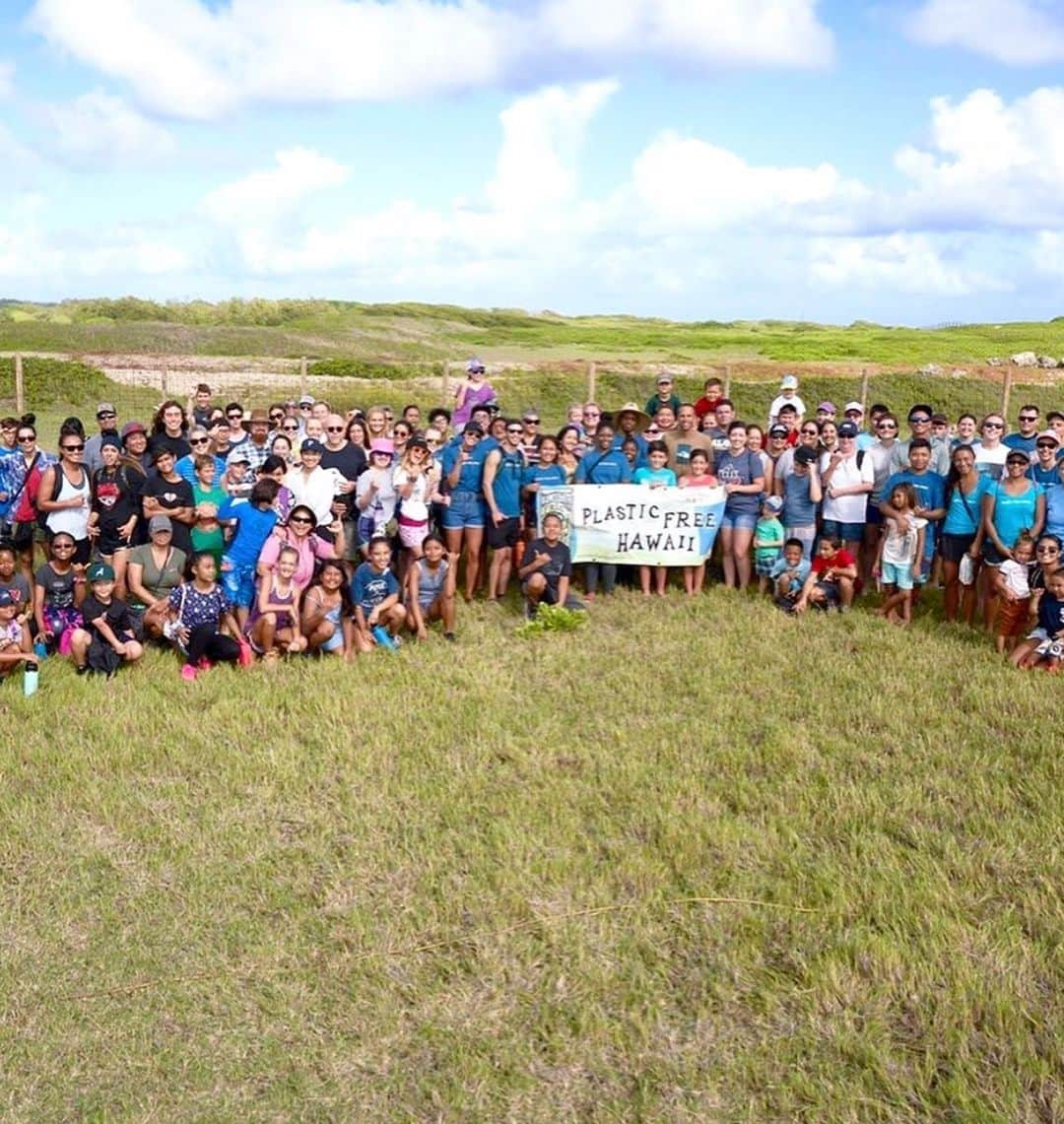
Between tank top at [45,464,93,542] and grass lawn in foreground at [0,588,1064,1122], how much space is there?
1.44 metres

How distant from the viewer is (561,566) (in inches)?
402

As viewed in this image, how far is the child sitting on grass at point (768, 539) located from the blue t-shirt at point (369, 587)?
3.99 metres

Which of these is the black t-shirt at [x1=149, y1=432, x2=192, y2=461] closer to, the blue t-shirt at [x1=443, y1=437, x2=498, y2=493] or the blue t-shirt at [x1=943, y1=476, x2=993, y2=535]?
the blue t-shirt at [x1=443, y1=437, x2=498, y2=493]

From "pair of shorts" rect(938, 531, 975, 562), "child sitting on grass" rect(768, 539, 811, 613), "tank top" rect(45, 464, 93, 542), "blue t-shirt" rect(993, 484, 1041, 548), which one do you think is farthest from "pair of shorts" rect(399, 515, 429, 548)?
"blue t-shirt" rect(993, 484, 1041, 548)

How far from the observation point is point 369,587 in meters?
9.03

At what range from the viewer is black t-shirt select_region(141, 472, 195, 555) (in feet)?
29.7

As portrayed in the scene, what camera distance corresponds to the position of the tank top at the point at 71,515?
9086 millimetres

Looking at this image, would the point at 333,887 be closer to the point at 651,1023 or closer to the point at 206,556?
the point at 651,1023

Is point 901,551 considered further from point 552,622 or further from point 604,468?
point 552,622

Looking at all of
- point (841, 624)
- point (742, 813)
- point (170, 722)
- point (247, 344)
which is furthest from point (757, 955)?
point (247, 344)

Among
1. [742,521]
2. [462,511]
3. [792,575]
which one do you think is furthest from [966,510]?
[462,511]

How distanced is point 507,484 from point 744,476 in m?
2.52

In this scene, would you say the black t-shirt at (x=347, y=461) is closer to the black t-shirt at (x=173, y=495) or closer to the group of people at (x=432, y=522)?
the group of people at (x=432, y=522)

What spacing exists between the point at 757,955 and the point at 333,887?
212cm
